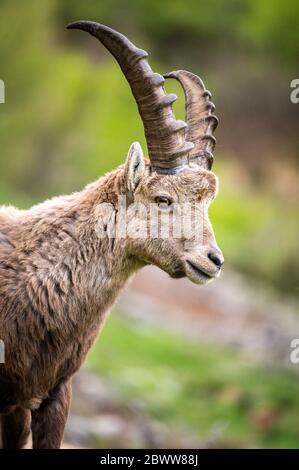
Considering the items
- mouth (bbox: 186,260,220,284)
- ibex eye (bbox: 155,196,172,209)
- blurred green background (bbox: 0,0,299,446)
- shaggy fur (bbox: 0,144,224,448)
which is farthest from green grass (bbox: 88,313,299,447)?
ibex eye (bbox: 155,196,172,209)

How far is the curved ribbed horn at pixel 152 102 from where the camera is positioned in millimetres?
8586

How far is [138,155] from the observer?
8.58m

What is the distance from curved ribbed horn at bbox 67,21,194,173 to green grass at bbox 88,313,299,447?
31.5 ft

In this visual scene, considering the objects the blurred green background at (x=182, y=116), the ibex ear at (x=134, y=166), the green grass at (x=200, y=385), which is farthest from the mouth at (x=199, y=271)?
the blurred green background at (x=182, y=116)

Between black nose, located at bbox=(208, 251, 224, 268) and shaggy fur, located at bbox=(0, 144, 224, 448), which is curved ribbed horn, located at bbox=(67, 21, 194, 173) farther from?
black nose, located at bbox=(208, 251, 224, 268)

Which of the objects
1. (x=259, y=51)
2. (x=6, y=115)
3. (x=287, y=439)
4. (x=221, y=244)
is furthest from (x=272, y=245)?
(x=259, y=51)

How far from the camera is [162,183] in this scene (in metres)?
8.62

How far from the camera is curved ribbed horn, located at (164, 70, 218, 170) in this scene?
8977 mm

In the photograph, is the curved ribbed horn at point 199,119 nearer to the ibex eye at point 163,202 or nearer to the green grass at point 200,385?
the ibex eye at point 163,202

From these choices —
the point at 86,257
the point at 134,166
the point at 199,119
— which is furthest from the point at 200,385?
the point at 134,166

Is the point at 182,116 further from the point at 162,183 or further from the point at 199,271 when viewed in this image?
the point at 199,271

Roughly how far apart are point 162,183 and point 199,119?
3.11ft
